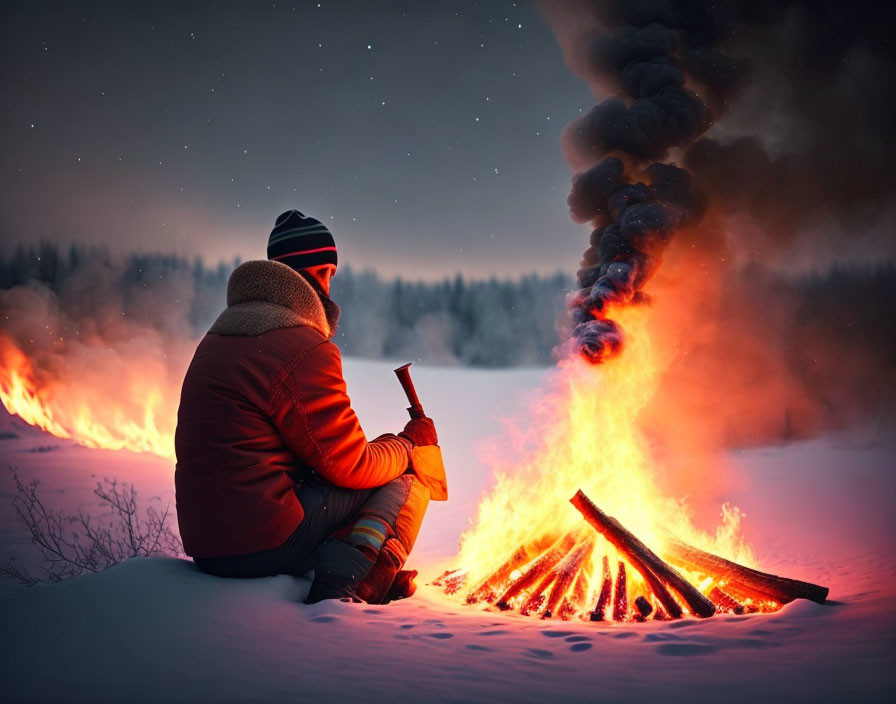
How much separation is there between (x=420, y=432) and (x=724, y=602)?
203 centimetres

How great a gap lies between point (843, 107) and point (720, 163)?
169 cm

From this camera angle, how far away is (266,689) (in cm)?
182

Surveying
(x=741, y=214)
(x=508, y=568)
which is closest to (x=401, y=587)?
(x=508, y=568)

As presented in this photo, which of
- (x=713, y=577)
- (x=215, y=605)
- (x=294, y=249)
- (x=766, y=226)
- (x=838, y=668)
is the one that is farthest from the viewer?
(x=766, y=226)

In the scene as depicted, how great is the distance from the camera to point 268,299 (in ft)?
9.06

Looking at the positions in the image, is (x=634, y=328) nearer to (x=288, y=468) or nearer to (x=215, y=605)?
(x=288, y=468)

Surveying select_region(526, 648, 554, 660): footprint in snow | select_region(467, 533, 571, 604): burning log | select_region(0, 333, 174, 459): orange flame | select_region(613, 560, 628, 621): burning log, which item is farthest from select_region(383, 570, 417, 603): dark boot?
select_region(0, 333, 174, 459): orange flame

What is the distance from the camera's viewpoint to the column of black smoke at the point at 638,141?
19.9 ft

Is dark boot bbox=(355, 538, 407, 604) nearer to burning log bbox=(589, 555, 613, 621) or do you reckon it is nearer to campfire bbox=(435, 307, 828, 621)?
campfire bbox=(435, 307, 828, 621)

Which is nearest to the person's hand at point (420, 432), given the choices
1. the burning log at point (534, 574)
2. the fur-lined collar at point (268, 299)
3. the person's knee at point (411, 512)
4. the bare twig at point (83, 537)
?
the person's knee at point (411, 512)

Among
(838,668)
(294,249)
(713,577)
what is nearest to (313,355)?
(294,249)

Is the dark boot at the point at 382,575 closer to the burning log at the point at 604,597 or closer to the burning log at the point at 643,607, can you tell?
the burning log at the point at 604,597

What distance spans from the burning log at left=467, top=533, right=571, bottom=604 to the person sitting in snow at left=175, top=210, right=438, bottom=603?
1000 millimetres

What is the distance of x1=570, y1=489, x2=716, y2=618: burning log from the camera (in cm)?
314
